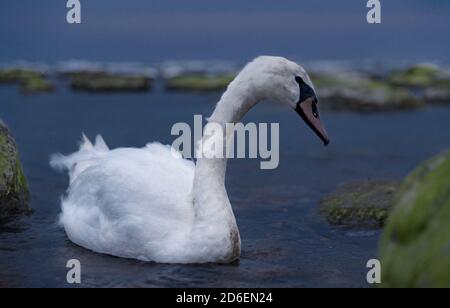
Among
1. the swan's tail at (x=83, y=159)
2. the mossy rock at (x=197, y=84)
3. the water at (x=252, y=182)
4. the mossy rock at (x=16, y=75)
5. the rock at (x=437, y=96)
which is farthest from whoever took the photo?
the mossy rock at (x=16, y=75)

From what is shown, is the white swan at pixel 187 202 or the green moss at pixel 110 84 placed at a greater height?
the green moss at pixel 110 84

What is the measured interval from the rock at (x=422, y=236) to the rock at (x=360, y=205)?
4490 millimetres

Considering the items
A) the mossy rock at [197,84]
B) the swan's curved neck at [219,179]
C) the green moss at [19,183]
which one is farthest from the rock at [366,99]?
the swan's curved neck at [219,179]

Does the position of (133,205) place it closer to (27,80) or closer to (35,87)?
(35,87)

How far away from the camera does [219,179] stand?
8.68 meters

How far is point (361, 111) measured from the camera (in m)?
24.6

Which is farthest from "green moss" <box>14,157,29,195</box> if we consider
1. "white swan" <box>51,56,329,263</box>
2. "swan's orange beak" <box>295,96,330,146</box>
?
"swan's orange beak" <box>295,96,330,146</box>

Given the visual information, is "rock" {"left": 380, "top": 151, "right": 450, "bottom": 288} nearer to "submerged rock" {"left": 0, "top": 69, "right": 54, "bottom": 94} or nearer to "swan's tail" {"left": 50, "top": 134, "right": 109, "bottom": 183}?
"swan's tail" {"left": 50, "top": 134, "right": 109, "bottom": 183}

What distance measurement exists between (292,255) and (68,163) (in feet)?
11.2

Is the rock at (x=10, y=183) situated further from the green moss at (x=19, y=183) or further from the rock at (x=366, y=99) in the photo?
the rock at (x=366, y=99)

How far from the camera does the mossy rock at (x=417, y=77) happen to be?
32688mm

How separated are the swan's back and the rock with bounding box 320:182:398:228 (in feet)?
6.54
